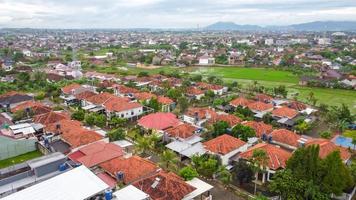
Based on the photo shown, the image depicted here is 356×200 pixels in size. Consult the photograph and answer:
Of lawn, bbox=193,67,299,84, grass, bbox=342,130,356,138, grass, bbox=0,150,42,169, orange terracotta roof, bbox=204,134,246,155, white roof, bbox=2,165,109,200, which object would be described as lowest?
lawn, bbox=193,67,299,84

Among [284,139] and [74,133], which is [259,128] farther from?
[74,133]

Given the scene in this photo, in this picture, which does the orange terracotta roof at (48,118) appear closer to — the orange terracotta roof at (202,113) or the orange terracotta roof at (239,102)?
the orange terracotta roof at (202,113)

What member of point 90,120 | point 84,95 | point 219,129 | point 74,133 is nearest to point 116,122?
point 90,120

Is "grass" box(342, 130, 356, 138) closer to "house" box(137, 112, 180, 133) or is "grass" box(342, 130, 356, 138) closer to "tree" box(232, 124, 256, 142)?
"tree" box(232, 124, 256, 142)

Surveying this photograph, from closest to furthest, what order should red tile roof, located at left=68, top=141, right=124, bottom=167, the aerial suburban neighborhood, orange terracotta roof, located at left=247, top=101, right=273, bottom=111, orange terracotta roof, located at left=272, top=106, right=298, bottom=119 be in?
the aerial suburban neighborhood
red tile roof, located at left=68, top=141, right=124, bottom=167
orange terracotta roof, located at left=272, top=106, right=298, bottom=119
orange terracotta roof, located at left=247, top=101, right=273, bottom=111

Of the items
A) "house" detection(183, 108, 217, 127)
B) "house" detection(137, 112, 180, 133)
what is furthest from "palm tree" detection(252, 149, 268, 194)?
"house" detection(183, 108, 217, 127)

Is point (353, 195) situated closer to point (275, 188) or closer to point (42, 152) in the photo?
point (275, 188)
